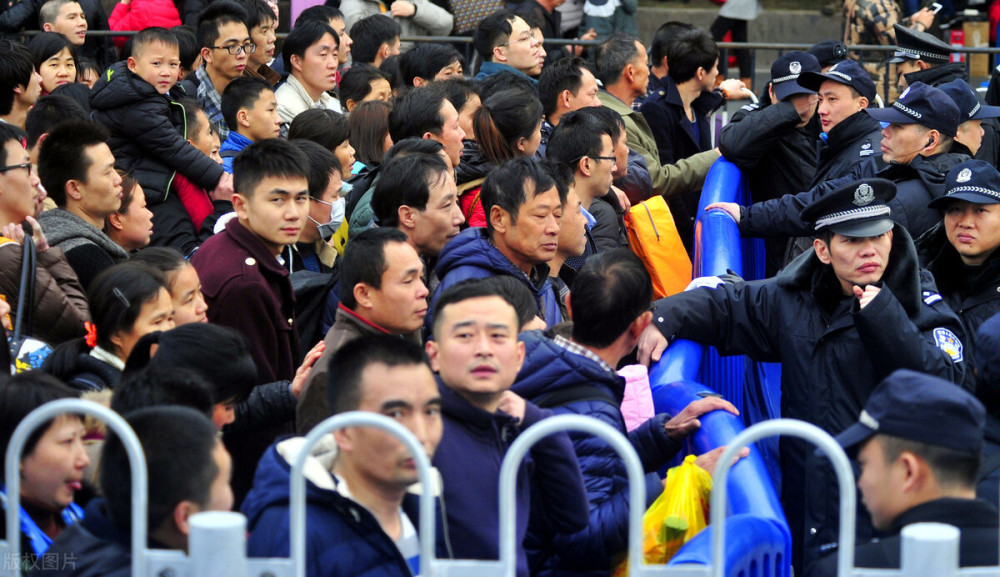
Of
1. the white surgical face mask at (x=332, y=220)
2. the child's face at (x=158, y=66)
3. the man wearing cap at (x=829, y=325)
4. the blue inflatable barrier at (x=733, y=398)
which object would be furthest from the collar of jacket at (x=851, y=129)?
the child's face at (x=158, y=66)

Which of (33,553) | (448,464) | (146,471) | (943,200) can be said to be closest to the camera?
(146,471)

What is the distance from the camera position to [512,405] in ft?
11.8

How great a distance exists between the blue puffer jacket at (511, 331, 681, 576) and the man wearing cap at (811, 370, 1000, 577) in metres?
0.90

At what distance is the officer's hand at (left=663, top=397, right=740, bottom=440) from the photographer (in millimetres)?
4309

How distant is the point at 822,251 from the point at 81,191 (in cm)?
311

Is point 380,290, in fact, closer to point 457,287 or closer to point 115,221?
point 457,287

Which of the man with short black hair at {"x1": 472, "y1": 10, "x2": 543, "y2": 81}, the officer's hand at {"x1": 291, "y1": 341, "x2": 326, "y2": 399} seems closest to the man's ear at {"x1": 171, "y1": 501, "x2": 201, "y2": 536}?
the officer's hand at {"x1": 291, "y1": 341, "x2": 326, "y2": 399}

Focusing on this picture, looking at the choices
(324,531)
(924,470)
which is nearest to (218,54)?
(324,531)

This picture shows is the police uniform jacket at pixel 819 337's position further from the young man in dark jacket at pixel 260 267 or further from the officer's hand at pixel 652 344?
the young man in dark jacket at pixel 260 267

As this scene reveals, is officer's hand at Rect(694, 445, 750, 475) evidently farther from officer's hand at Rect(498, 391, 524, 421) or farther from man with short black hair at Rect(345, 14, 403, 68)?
man with short black hair at Rect(345, 14, 403, 68)

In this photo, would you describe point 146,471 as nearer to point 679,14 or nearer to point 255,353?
point 255,353

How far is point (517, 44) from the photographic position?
9234 millimetres

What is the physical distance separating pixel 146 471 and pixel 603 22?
10.2 meters

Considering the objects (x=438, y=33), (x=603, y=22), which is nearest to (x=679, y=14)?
(x=603, y=22)
